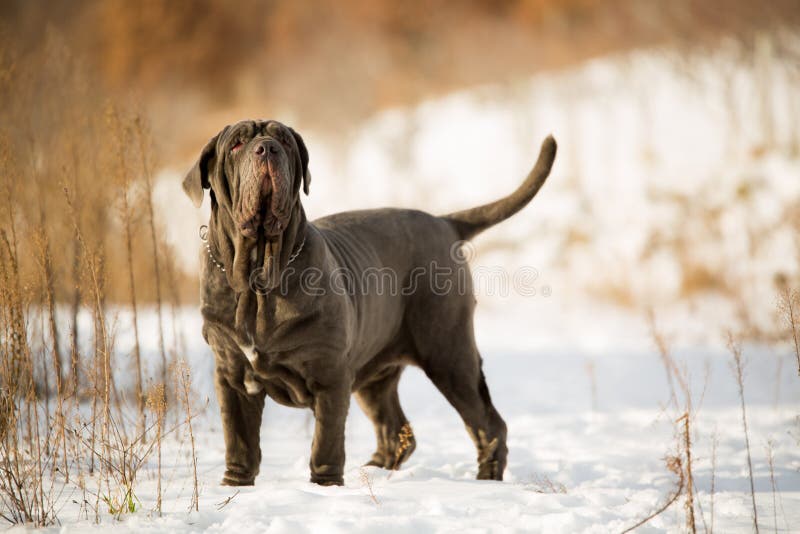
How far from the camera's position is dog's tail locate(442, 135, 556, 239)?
13.6ft

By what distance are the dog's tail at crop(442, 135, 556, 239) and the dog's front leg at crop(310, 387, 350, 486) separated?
1466 mm

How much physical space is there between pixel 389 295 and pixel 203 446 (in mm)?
1684

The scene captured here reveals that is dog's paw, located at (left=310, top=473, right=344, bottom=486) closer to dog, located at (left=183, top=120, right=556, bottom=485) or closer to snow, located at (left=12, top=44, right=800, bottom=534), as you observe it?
dog, located at (left=183, top=120, right=556, bottom=485)

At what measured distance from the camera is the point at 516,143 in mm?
18531

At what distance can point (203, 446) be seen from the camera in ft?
14.6

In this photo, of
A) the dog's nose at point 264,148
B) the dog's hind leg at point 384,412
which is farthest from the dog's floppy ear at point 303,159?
the dog's hind leg at point 384,412

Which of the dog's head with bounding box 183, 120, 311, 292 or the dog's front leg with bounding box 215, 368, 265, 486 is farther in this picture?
the dog's front leg with bounding box 215, 368, 265, 486

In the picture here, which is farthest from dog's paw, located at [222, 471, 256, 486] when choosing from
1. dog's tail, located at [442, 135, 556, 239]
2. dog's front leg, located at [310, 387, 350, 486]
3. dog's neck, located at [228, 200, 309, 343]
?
dog's tail, located at [442, 135, 556, 239]

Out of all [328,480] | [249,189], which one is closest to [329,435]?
[328,480]

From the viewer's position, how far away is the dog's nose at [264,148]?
9.16 feet

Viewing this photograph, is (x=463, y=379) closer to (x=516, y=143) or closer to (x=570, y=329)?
(x=570, y=329)

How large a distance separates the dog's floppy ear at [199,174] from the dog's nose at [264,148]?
0.31 m

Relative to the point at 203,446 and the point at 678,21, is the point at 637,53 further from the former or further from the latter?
the point at 203,446

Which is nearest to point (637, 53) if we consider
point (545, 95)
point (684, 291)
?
point (545, 95)
